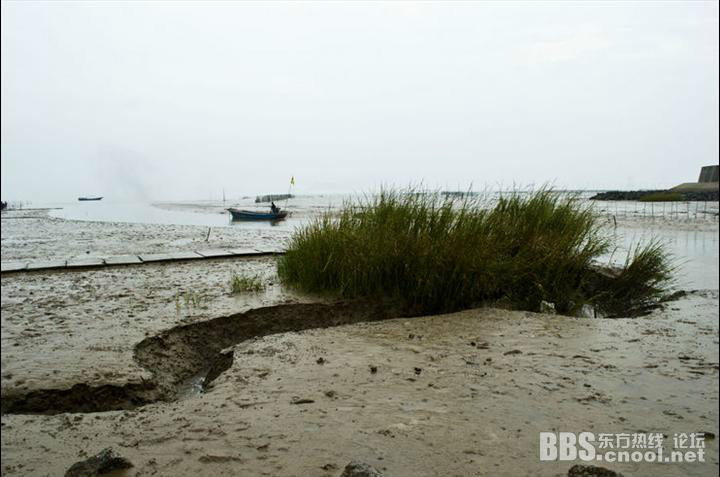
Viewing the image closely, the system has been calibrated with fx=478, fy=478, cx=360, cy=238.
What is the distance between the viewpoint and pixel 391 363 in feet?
9.53

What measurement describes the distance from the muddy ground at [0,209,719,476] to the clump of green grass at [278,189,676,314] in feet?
1.57

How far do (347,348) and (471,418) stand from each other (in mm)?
1213

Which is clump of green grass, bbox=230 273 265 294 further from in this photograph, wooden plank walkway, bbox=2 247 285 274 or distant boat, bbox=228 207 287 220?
distant boat, bbox=228 207 287 220

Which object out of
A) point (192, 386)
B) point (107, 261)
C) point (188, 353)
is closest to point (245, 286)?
point (188, 353)

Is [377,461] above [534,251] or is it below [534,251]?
below

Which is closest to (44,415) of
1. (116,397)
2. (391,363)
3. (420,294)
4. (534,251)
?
(116,397)

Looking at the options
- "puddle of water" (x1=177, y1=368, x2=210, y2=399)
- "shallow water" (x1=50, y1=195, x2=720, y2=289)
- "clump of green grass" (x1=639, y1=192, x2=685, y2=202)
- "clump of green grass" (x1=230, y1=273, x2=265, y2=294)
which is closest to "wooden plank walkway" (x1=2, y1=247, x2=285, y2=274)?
"shallow water" (x1=50, y1=195, x2=720, y2=289)

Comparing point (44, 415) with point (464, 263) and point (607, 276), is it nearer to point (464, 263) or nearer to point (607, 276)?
point (464, 263)

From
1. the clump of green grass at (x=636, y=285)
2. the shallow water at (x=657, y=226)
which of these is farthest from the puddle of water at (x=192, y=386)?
the clump of green grass at (x=636, y=285)

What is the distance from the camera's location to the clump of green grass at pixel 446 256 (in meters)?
4.47

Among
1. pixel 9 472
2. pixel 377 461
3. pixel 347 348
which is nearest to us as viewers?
pixel 9 472

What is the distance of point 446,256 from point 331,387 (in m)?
2.21

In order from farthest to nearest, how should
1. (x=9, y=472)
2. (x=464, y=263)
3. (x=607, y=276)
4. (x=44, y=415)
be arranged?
(x=607, y=276) → (x=464, y=263) → (x=44, y=415) → (x=9, y=472)

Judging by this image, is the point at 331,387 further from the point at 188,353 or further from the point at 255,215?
the point at 255,215
